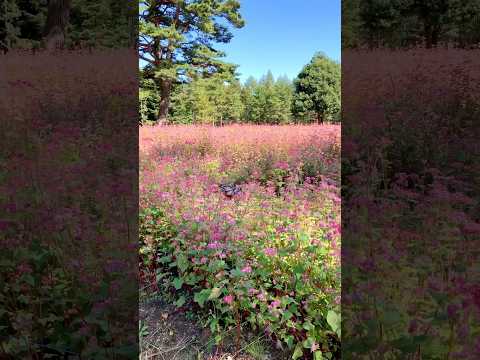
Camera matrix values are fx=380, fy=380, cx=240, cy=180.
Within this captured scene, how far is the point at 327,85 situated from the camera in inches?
281

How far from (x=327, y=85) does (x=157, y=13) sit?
7.20m

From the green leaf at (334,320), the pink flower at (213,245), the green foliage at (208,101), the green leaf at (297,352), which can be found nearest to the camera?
the green leaf at (334,320)

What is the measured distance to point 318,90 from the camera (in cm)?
705

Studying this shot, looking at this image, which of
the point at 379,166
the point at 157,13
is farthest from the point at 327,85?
the point at 157,13

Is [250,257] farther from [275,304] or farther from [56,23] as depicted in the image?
[56,23]

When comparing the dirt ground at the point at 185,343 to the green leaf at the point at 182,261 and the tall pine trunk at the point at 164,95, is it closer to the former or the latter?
the green leaf at the point at 182,261

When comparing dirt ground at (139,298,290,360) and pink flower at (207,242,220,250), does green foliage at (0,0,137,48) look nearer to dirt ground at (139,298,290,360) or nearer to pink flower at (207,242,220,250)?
pink flower at (207,242,220,250)

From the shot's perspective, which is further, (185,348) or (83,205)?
(83,205)

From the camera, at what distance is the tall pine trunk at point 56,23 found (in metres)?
3.63

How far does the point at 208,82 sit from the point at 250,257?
9722 mm

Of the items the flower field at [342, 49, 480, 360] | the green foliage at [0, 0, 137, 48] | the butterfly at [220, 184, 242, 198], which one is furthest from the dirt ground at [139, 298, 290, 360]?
the green foliage at [0, 0, 137, 48]

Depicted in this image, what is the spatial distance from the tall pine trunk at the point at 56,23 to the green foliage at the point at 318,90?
4.51 metres

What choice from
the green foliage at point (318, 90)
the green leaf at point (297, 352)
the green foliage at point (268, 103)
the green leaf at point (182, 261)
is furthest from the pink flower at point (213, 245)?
the green foliage at point (318, 90)

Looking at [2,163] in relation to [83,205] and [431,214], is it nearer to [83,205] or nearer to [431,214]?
[83,205]
